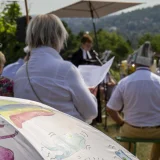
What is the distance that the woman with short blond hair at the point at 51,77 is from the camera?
3.17m

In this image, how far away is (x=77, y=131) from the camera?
1984 mm

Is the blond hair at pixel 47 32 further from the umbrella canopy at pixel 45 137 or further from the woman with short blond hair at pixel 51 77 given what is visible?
the umbrella canopy at pixel 45 137

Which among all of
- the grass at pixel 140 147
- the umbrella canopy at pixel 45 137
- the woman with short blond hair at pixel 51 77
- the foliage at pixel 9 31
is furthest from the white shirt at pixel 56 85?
the foliage at pixel 9 31

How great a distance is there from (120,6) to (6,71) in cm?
503

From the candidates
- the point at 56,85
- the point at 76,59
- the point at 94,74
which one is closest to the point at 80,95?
the point at 56,85

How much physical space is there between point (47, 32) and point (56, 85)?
0.39m

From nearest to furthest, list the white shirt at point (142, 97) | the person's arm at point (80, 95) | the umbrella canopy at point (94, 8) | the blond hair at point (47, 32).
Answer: the person's arm at point (80, 95), the blond hair at point (47, 32), the white shirt at point (142, 97), the umbrella canopy at point (94, 8)

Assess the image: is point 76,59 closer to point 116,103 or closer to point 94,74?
point 116,103

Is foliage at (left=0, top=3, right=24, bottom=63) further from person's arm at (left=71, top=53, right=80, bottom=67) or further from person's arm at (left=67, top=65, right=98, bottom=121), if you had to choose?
person's arm at (left=67, top=65, right=98, bottom=121)

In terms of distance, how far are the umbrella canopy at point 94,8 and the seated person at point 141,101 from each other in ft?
14.8

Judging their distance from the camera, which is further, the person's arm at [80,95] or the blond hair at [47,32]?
A: the blond hair at [47,32]

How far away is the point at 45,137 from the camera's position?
1772 millimetres

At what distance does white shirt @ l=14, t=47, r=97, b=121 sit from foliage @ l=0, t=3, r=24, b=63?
8.13 meters

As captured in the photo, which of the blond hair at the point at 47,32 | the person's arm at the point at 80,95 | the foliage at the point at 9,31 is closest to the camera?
the person's arm at the point at 80,95
